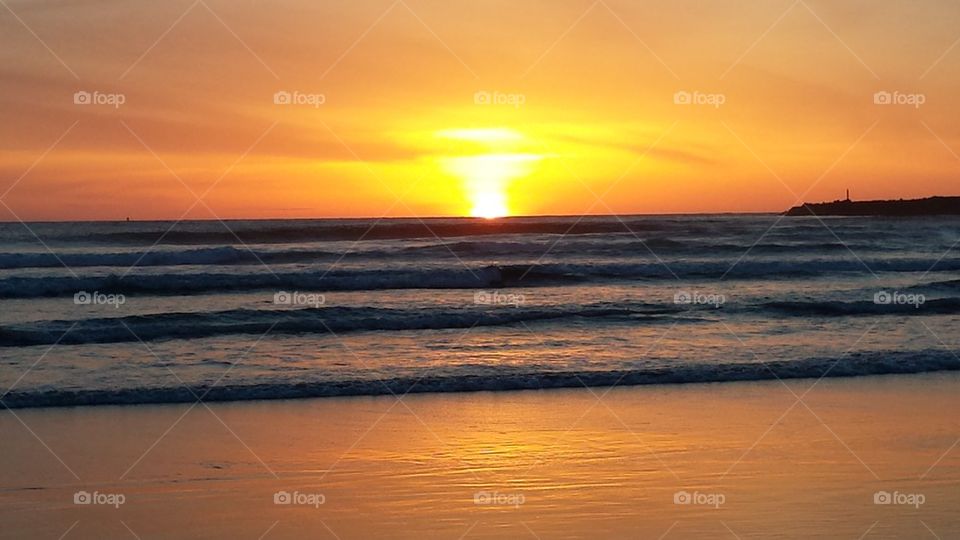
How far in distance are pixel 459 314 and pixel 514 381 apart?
7.50 metres

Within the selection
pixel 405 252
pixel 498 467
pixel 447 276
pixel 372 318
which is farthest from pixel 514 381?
pixel 405 252

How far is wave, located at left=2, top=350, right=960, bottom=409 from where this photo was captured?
11.3 metres

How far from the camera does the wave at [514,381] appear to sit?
11.3 metres

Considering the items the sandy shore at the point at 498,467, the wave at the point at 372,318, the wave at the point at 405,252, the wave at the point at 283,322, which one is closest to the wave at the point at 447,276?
the wave at the point at 405,252

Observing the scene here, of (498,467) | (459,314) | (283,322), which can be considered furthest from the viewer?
(459,314)

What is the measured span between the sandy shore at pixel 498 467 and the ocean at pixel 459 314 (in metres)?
1.37

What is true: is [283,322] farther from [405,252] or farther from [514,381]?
[405,252]

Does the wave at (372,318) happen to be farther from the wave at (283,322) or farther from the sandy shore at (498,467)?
the sandy shore at (498,467)

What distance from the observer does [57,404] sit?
11.0m

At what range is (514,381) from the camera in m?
12.3

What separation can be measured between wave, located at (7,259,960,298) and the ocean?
0.10 m

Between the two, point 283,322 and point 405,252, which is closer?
point 283,322

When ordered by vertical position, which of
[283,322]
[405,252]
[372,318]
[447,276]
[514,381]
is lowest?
[514,381]

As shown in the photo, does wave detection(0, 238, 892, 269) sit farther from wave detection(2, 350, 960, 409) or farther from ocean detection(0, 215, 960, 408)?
wave detection(2, 350, 960, 409)
